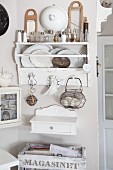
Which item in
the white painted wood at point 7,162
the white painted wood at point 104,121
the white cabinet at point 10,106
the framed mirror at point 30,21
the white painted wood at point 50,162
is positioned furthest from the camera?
the white painted wood at point 104,121

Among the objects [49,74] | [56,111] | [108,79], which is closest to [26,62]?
[49,74]

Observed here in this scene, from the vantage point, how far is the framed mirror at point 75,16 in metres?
1.98

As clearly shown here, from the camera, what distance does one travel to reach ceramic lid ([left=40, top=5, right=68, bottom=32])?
1977 mm

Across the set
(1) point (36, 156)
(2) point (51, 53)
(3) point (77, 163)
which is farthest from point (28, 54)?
(3) point (77, 163)

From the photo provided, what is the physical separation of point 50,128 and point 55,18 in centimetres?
84

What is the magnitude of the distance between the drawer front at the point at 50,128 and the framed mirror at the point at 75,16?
2.23 feet

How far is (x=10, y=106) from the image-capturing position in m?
2.01

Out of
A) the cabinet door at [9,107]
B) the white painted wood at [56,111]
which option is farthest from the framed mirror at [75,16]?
the cabinet door at [9,107]

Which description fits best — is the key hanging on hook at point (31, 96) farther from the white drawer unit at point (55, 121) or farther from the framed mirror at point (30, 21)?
the framed mirror at point (30, 21)

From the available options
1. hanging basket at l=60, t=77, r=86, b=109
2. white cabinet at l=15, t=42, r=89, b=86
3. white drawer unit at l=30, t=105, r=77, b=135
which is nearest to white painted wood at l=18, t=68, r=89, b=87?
white cabinet at l=15, t=42, r=89, b=86

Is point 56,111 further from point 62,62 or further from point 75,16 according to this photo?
point 75,16

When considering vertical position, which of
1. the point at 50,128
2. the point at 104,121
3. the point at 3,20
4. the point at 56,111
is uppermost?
the point at 3,20

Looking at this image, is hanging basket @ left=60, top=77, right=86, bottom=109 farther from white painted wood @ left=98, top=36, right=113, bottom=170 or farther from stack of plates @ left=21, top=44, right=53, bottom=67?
white painted wood @ left=98, top=36, right=113, bottom=170

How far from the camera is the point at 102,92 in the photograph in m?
2.99
